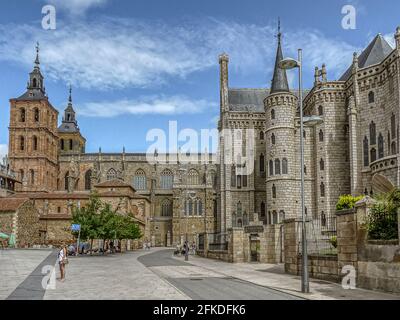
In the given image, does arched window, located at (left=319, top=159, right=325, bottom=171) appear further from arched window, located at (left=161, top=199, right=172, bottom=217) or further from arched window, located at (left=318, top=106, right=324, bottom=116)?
arched window, located at (left=161, top=199, right=172, bottom=217)

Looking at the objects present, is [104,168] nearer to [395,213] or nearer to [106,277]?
[106,277]

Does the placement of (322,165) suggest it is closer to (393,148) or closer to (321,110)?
(321,110)

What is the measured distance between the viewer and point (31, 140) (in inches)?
3327

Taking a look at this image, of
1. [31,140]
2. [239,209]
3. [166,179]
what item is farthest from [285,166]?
[31,140]

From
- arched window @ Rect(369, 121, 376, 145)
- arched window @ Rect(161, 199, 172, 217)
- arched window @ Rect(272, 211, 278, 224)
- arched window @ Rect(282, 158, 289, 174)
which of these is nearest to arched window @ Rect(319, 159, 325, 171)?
arched window @ Rect(282, 158, 289, 174)

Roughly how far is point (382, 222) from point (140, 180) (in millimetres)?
76847

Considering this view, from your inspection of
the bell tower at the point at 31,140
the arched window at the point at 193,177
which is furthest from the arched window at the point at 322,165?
the bell tower at the point at 31,140

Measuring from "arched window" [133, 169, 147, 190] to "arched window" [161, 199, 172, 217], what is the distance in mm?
5614

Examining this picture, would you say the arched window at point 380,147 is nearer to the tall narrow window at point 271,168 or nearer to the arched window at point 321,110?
the arched window at point 321,110

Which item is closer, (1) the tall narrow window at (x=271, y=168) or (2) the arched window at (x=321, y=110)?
(2) the arched window at (x=321, y=110)

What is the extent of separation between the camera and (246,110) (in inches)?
2448

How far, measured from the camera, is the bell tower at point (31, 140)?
83.2 m

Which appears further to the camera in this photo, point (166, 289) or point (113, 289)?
point (166, 289)

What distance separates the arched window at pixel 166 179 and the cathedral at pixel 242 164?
0.19 metres
